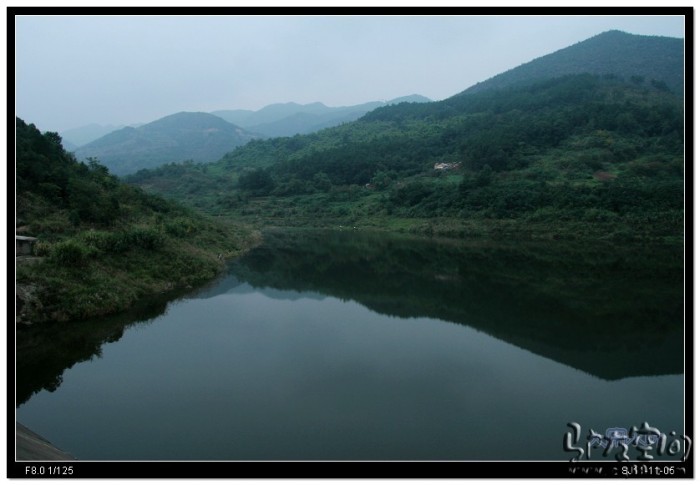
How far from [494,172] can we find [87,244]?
43185 mm

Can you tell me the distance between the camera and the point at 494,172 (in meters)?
51.1

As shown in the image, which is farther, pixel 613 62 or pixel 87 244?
pixel 613 62

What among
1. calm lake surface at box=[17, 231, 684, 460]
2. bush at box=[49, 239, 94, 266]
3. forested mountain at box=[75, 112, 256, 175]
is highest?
forested mountain at box=[75, 112, 256, 175]

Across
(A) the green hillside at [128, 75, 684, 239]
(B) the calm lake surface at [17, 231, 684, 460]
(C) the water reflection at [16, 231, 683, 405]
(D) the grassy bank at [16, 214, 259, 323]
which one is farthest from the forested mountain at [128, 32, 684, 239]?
(D) the grassy bank at [16, 214, 259, 323]

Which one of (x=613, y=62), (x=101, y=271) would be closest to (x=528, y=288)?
(x=101, y=271)

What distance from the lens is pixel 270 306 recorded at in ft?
59.6

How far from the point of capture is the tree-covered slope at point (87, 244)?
1359cm

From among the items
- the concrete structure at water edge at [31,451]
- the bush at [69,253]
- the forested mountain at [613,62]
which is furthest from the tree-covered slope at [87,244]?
the forested mountain at [613,62]

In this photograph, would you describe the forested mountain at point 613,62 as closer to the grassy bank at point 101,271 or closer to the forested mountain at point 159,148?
the grassy bank at point 101,271

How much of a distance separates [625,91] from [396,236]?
2266 inches

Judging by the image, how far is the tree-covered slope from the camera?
535 inches

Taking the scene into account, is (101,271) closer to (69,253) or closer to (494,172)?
(69,253)

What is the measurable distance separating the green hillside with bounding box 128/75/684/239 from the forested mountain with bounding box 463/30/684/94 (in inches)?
857

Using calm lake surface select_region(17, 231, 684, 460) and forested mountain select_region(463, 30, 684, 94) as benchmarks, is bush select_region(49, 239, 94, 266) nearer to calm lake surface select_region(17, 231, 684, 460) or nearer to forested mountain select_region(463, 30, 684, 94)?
calm lake surface select_region(17, 231, 684, 460)
